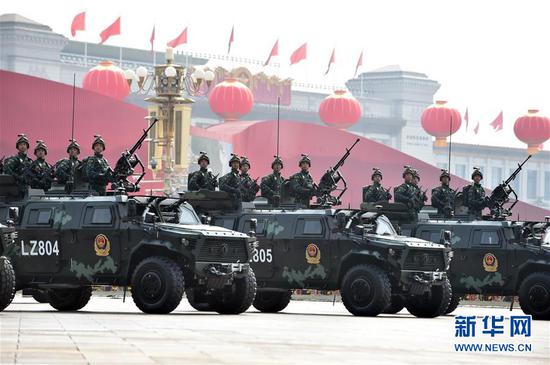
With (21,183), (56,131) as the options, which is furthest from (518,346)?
(56,131)

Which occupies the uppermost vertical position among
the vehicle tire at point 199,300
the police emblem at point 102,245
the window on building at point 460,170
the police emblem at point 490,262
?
the window on building at point 460,170

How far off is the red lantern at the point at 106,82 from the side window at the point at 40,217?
210 ft

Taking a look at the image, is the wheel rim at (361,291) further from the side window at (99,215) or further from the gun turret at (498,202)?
the gun turret at (498,202)

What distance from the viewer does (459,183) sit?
333ft

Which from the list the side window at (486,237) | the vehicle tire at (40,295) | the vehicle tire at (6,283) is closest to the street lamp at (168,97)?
the vehicle tire at (40,295)

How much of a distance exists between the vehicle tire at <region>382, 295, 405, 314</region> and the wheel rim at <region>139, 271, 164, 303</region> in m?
6.49

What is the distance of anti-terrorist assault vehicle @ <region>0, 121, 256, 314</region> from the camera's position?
25.6 meters

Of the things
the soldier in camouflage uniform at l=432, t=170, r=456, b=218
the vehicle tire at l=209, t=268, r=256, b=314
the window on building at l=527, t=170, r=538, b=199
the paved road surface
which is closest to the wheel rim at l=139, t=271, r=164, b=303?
the paved road surface

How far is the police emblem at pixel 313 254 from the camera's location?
29672 mm

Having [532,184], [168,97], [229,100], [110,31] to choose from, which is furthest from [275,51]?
[168,97]

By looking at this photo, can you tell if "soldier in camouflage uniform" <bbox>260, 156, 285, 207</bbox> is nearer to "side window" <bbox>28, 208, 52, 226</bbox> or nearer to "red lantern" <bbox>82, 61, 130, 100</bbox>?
"side window" <bbox>28, 208, 52, 226</bbox>

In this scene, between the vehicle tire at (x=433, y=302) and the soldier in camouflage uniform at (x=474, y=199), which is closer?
the vehicle tire at (x=433, y=302)

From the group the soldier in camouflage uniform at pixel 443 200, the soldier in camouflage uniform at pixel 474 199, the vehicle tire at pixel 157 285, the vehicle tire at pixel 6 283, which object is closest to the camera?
the vehicle tire at pixel 6 283

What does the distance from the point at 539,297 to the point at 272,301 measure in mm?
5183
